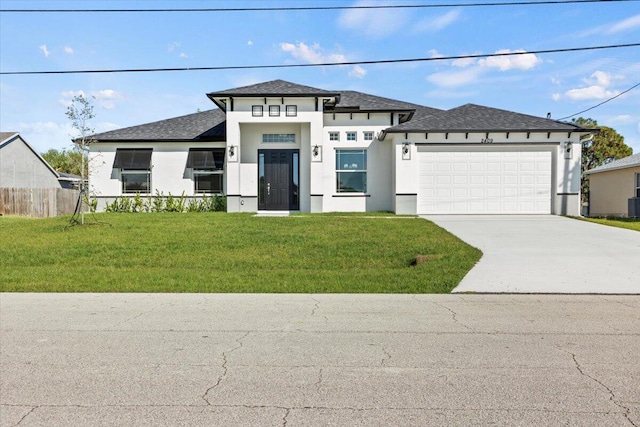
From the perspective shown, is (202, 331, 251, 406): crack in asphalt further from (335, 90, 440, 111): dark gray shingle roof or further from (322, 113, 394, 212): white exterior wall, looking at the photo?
(335, 90, 440, 111): dark gray shingle roof

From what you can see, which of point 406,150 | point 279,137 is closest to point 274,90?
point 279,137

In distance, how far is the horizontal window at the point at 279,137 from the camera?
22109mm

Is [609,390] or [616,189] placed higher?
[616,189]

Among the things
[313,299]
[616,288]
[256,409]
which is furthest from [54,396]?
[616,288]

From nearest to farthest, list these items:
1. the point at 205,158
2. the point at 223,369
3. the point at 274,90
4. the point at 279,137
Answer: the point at 223,369, the point at 274,90, the point at 279,137, the point at 205,158

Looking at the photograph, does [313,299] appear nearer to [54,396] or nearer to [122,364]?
[122,364]

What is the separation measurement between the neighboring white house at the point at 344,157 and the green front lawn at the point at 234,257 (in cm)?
469

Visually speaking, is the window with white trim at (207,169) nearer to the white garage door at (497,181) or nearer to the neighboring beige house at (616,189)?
the white garage door at (497,181)

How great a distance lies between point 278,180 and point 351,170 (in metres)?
3.37

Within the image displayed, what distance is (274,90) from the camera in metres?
21.0

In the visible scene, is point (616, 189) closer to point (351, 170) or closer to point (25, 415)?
point (351, 170)

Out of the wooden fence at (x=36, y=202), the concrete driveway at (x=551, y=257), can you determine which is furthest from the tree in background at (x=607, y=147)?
the wooden fence at (x=36, y=202)

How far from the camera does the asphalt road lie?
362cm

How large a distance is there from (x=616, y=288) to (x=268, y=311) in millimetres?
6213
